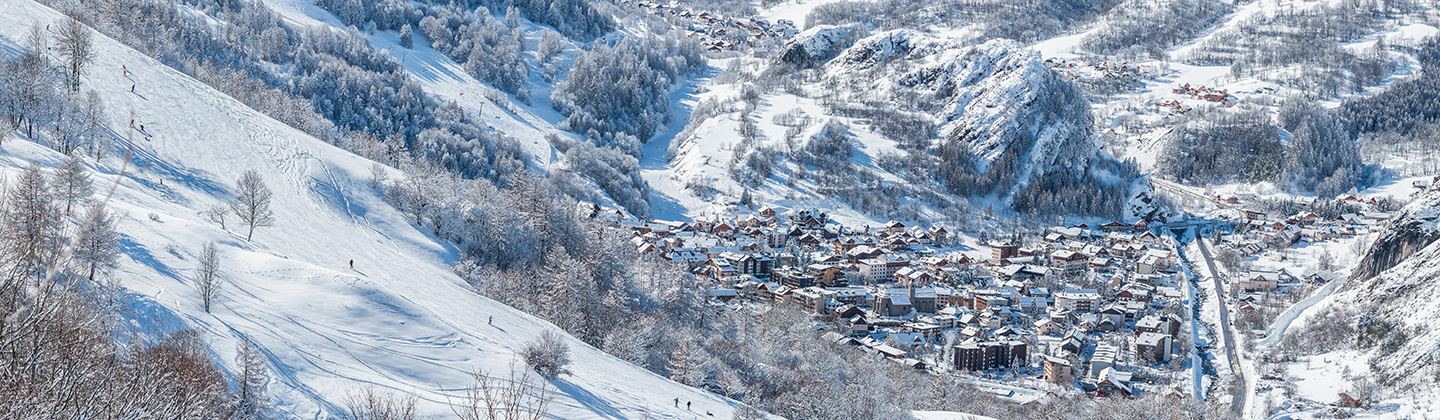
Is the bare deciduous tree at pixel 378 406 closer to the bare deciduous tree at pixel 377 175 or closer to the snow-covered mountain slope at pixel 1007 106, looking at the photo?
the bare deciduous tree at pixel 377 175

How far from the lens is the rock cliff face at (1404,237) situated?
57.5 m

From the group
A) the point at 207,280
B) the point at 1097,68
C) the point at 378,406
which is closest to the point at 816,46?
the point at 1097,68

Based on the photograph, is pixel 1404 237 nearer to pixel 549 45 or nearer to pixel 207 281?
pixel 207 281

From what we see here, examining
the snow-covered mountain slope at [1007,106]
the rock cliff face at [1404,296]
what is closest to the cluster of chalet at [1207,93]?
the snow-covered mountain slope at [1007,106]

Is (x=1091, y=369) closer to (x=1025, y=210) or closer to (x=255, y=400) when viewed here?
(x=255, y=400)

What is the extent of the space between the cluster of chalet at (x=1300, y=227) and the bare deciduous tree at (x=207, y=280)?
3169 inches

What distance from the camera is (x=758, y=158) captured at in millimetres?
104812

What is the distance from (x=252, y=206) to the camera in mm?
40625

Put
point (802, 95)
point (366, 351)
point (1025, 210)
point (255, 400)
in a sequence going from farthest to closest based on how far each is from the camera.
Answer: point (802, 95) < point (1025, 210) < point (366, 351) < point (255, 400)

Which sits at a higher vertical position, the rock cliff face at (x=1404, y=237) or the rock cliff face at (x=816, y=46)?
the rock cliff face at (x=1404, y=237)

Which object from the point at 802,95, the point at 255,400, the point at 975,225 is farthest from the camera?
the point at 802,95

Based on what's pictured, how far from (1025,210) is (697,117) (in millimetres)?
40954

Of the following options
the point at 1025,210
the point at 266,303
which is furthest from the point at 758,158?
the point at 266,303

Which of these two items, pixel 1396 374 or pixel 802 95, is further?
pixel 802 95
